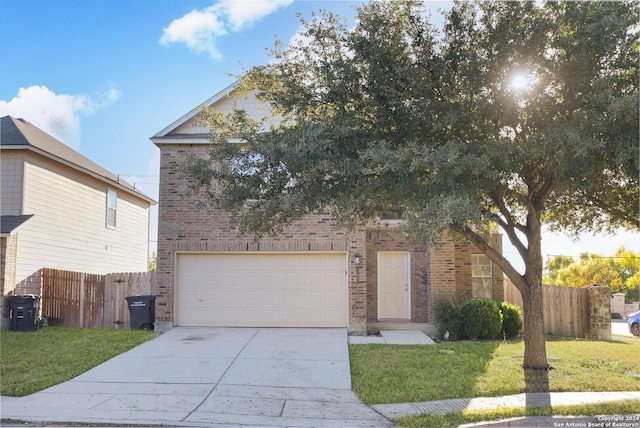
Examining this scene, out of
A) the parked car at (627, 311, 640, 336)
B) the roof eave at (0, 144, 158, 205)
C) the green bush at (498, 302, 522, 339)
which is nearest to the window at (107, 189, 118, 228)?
the roof eave at (0, 144, 158, 205)

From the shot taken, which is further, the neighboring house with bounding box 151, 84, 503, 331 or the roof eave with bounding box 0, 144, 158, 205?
the roof eave with bounding box 0, 144, 158, 205

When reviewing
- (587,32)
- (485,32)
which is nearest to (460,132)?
(485,32)

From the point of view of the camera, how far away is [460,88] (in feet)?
28.7

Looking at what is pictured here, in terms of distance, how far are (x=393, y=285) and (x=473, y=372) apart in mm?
7023

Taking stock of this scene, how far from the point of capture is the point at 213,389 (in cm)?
834

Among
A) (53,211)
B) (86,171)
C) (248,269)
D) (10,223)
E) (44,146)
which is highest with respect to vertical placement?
(44,146)

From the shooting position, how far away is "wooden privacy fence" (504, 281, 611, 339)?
15.0 m

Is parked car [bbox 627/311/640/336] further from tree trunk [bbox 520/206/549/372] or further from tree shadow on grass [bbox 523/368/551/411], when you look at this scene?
tree shadow on grass [bbox 523/368/551/411]

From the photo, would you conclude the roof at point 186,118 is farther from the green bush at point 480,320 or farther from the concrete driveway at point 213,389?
the green bush at point 480,320

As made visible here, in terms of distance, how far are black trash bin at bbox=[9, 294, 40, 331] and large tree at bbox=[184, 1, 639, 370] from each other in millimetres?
7487

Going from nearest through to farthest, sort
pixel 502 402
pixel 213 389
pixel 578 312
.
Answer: pixel 502 402
pixel 213 389
pixel 578 312

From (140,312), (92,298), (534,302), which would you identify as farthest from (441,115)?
(92,298)

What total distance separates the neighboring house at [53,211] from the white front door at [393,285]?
9.81 metres

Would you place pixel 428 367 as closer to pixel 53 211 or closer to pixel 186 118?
pixel 186 118
